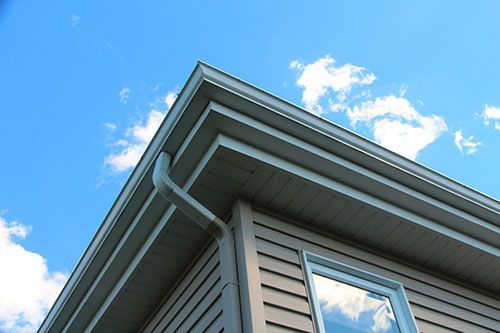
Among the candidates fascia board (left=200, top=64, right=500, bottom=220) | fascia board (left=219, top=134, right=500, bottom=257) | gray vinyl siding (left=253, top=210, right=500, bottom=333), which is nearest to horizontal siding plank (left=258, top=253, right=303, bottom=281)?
gray vinyl siding (left=253, top=210, right=500, bottom=333)

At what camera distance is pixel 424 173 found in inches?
159

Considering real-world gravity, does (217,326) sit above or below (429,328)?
below

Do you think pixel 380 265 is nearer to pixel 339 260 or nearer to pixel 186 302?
pixel 339 260

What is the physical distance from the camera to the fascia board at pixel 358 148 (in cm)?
335

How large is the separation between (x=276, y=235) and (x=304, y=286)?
411mm

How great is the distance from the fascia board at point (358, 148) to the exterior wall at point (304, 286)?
642mm

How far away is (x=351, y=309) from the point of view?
363 cm

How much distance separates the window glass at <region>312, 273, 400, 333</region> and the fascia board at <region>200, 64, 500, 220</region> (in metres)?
0.89

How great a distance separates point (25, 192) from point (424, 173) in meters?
6.06

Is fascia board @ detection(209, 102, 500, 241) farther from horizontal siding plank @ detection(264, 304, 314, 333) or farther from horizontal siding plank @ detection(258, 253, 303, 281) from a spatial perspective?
horizontal siding plank @ detection(264, 304, 314, 333)

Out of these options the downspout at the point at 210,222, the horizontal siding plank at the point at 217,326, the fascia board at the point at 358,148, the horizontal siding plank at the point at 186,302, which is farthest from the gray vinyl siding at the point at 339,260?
the fascia board at the point at 358,148

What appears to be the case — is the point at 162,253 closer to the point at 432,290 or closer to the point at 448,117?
the point at 432,290

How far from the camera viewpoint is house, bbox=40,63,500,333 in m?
3.33

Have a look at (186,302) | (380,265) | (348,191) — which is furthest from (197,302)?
(380,265)
